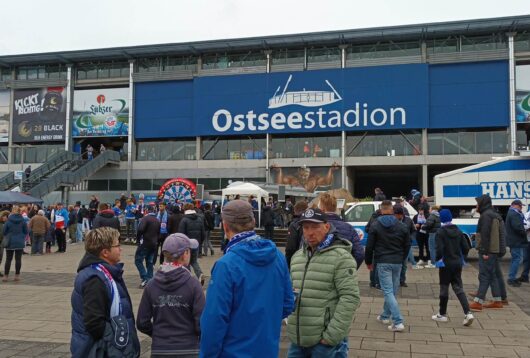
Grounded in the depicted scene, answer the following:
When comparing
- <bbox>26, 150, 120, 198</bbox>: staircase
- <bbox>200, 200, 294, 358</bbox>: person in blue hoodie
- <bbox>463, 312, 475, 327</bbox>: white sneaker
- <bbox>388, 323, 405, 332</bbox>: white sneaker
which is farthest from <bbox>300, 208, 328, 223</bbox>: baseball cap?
<bbox>26, 150, 120, 198</bbox>: staircase

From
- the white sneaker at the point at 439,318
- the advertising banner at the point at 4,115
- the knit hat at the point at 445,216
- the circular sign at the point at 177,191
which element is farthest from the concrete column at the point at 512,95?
the advertising banner at the point at 4,115

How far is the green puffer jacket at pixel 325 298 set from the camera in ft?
11.3

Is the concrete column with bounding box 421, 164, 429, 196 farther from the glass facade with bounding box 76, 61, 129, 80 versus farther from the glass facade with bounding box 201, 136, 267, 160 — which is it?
the glass facade with bounding box 76, 61, 129, 80

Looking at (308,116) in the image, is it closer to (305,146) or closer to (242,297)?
(305,146)

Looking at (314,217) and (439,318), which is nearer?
(314,217)

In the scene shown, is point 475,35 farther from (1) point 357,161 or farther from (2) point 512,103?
(1) point 357,161

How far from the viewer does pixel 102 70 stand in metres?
42.2

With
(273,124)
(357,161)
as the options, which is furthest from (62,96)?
(357,161)

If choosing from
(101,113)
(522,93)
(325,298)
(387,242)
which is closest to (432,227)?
(387,242)

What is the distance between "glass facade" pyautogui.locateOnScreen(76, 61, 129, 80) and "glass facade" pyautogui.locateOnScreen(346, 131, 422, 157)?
753 inches

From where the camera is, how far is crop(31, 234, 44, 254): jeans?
695 inches

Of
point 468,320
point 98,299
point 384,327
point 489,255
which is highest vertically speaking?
point 98,299

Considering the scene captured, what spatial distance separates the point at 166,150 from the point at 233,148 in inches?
218

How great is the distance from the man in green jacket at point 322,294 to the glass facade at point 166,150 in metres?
36.0
